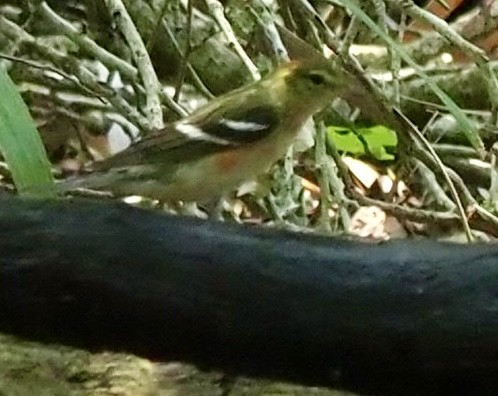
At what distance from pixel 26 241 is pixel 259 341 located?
26 centimetres

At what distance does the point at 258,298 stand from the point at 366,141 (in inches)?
85.7

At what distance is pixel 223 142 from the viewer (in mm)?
2314

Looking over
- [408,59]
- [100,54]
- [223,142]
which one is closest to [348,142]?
[100,54]

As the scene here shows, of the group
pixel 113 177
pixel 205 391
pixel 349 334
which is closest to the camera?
pixel 349 334

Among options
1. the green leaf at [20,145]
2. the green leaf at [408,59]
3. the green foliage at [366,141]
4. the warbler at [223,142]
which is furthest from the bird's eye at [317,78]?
the green leaf at [20,145]

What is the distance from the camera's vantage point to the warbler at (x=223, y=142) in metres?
2.22

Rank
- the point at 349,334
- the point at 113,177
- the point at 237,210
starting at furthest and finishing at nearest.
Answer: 1. the point at 237,210
2. the point at 113,177
3. the point at 349,334

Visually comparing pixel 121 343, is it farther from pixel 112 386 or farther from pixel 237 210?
pixel 237 210

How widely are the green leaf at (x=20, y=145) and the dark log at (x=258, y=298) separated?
83mm

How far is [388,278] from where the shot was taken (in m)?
1.28

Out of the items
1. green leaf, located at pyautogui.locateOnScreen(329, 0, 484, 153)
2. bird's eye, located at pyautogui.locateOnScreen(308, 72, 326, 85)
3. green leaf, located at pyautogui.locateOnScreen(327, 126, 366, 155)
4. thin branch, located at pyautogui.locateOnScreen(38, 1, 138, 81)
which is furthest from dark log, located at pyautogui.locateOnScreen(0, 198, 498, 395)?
green leaf, located at pyautogui.locateOnScreen(327, 126, 366, 155)

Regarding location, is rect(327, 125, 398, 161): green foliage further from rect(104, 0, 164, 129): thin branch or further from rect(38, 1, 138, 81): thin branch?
rect(104, 0, 164, 129): thin branch

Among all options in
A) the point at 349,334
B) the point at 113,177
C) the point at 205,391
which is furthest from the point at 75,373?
the point at 349,334

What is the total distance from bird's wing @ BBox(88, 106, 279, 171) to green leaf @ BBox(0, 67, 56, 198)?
2.88 feet
